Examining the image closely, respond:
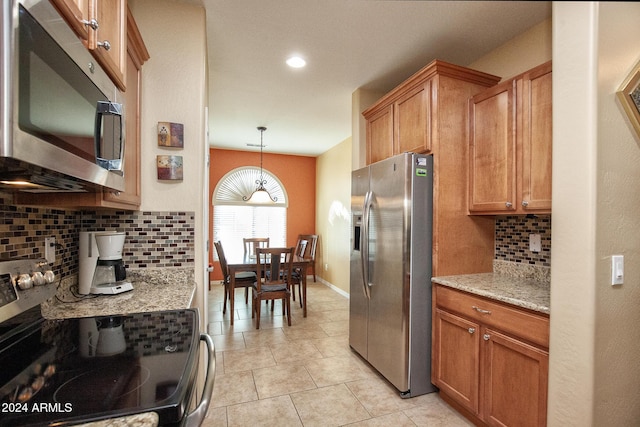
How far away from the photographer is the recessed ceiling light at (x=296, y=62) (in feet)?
7.88

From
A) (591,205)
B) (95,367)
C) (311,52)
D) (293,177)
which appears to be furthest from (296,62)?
(293,177)

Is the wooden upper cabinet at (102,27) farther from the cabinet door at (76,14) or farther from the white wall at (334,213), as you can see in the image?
the white wall at (334,213)

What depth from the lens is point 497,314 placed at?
1.59 meters

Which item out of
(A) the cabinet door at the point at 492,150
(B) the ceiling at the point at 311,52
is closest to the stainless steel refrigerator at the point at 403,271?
(A) the cabinet door at the point at 492,150

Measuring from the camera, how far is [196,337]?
989 mm

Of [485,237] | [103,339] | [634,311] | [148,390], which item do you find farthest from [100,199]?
[485,237]

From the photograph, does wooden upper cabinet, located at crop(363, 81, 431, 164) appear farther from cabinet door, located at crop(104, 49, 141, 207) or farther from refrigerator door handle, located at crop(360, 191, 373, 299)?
cabinet door, located at crop(104, 49, 141, 207)

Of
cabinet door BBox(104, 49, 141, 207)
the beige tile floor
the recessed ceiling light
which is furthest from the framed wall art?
the recessed ceiling light

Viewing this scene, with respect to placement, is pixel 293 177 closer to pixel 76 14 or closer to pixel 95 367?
pixel 76 14

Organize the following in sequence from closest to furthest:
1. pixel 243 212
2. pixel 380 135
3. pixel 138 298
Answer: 1. pixel 138 298
2. pixel 380 135
3. pixel 243 212

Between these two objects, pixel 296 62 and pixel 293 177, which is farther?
pixel 293 177

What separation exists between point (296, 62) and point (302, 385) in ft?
8.28

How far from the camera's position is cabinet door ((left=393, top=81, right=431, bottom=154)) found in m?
2.07

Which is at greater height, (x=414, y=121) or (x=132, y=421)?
(x=414, y=121)
